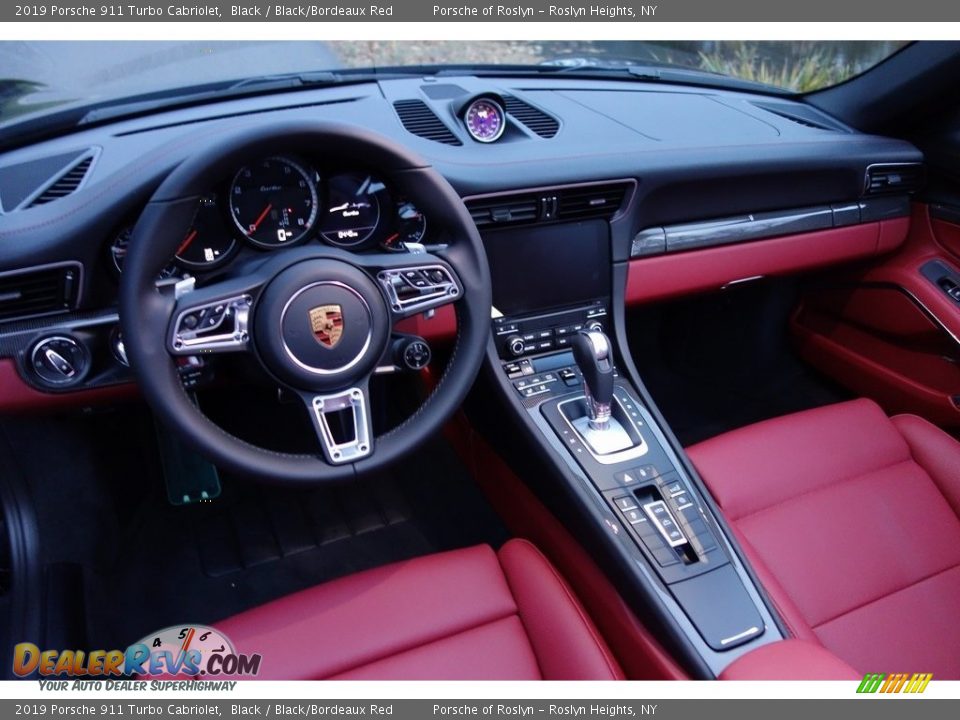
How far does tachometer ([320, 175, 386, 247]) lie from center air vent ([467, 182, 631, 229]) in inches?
12.0

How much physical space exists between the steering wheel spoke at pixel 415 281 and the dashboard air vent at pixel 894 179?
1.59 meters

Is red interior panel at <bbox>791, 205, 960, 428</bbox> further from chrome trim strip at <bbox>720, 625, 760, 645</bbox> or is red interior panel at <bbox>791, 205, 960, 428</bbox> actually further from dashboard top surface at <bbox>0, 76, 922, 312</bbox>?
chrome trim strip at <bbox>720, 625, 760, 645</bbox>

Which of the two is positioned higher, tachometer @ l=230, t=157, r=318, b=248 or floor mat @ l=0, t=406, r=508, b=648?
tachometer @ l=230, t=157, r=318, b=248

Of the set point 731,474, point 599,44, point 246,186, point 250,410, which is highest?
point 599,44

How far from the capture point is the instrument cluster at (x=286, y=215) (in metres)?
1.46

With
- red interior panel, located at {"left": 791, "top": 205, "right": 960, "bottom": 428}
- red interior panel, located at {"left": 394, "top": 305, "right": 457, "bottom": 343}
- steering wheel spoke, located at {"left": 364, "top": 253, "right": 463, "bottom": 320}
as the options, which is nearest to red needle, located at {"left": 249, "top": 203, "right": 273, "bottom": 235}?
steering wheel spoke, located at {"left": 364, "top": 253, "right": 463, "bottom": 320}

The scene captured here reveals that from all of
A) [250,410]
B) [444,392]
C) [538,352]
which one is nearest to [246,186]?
[444,392]

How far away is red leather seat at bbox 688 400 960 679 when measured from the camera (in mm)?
Answer: 1577

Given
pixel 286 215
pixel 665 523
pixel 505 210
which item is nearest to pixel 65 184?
pixel 286 215

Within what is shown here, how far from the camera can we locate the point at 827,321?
2.89 meters

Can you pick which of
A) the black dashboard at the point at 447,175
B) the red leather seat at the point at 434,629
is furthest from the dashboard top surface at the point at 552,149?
the red leather seat at the point at 434,629

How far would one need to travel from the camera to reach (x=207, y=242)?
1473 mm

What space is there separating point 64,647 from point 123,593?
28 cm

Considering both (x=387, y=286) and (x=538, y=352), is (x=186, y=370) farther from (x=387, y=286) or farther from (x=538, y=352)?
(x=538, y=352)
